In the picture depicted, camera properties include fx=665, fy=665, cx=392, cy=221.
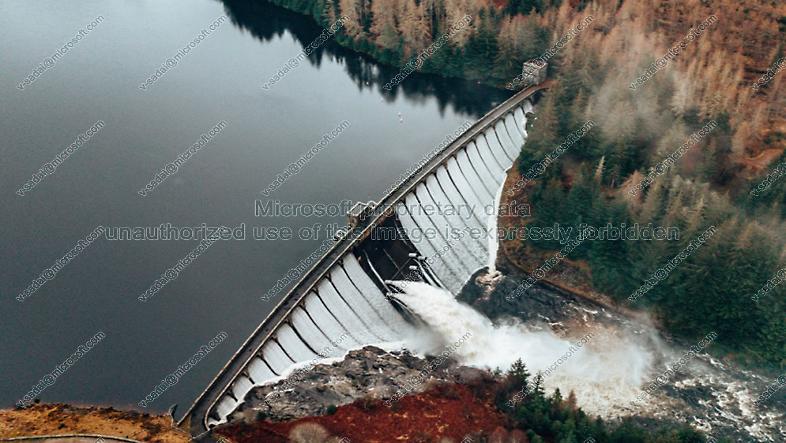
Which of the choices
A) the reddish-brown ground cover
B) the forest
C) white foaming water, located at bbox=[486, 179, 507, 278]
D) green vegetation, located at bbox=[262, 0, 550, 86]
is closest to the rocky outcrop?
the reddish-brown ground cover

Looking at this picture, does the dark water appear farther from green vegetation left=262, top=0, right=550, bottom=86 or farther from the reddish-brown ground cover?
the reddish-brown ground cover

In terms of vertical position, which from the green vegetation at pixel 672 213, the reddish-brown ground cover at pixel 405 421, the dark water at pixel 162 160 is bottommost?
the green vegetation at pixel 672 213

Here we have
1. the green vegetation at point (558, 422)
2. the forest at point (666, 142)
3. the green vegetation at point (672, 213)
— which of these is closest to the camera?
the green vegetation at point (558, 422)

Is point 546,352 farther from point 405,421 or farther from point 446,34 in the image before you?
point 446,34

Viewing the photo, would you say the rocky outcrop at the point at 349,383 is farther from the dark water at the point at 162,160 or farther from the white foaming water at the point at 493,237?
the white foaming water at the point at 493,237

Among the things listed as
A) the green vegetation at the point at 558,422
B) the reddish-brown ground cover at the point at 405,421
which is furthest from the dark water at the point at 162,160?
the green vegetation at the point at 558,422

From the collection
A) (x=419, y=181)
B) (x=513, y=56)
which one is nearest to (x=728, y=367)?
(x=419, y=181)

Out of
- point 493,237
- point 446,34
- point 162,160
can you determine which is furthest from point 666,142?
point 162,160
